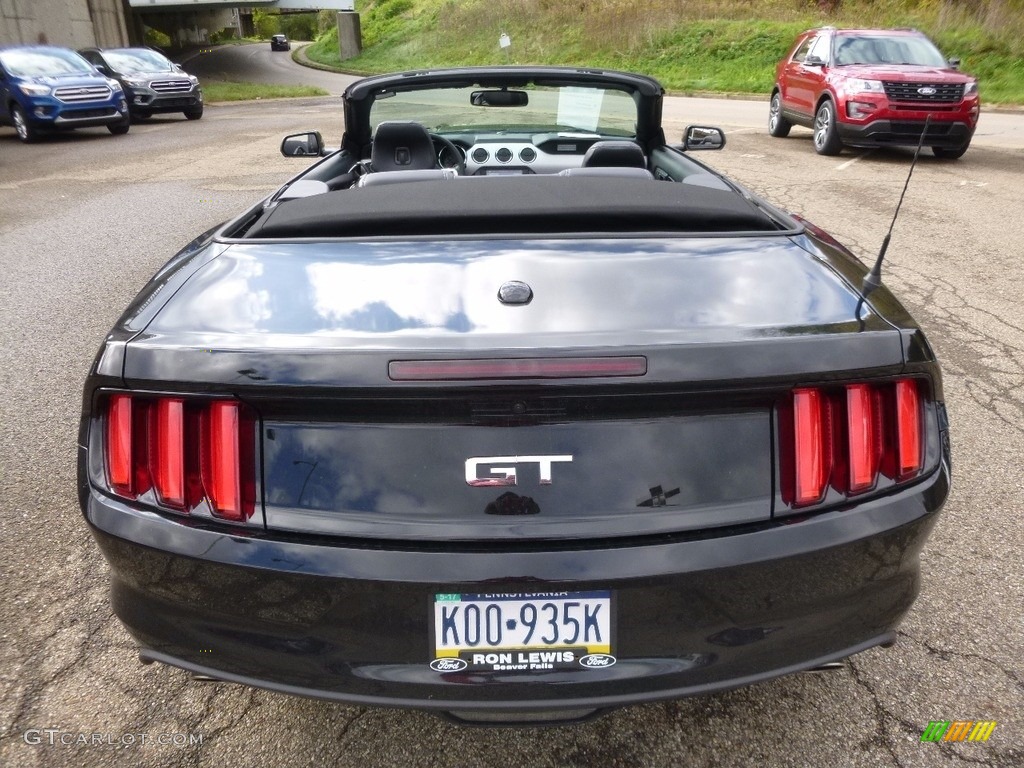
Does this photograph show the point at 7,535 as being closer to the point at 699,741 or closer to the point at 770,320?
the point at 699,741

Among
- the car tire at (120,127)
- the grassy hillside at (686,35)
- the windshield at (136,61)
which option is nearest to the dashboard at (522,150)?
the car tire at (120,127)

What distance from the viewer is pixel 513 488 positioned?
5.25ft

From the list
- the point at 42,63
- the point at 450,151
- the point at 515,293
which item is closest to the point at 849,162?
the point at 450,151

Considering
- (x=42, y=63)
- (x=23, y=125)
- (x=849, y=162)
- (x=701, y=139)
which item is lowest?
(x=23, y=125)

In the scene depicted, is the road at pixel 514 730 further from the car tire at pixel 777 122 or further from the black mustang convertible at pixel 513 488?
the car tire at pixel 777 122

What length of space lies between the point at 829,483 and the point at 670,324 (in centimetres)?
47

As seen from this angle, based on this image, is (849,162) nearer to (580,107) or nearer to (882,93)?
(882,93)

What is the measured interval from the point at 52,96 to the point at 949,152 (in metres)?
14.0

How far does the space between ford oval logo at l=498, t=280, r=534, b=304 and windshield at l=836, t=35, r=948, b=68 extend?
11351 mm

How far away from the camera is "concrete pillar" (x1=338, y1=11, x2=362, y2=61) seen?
4006cm

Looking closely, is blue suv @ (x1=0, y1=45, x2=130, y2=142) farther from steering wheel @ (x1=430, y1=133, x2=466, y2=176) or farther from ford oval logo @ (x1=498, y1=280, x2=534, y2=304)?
ford oval logo @ (x1=498, y1=280, x2=534, y2=304)

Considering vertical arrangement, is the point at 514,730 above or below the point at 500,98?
below

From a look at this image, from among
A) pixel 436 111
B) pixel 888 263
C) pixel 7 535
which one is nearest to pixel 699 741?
pixel 7 535

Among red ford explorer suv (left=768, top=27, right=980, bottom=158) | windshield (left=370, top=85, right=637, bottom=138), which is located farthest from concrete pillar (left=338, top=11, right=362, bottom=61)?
windshield (left=370, top=85, right=637, bottom=138)
